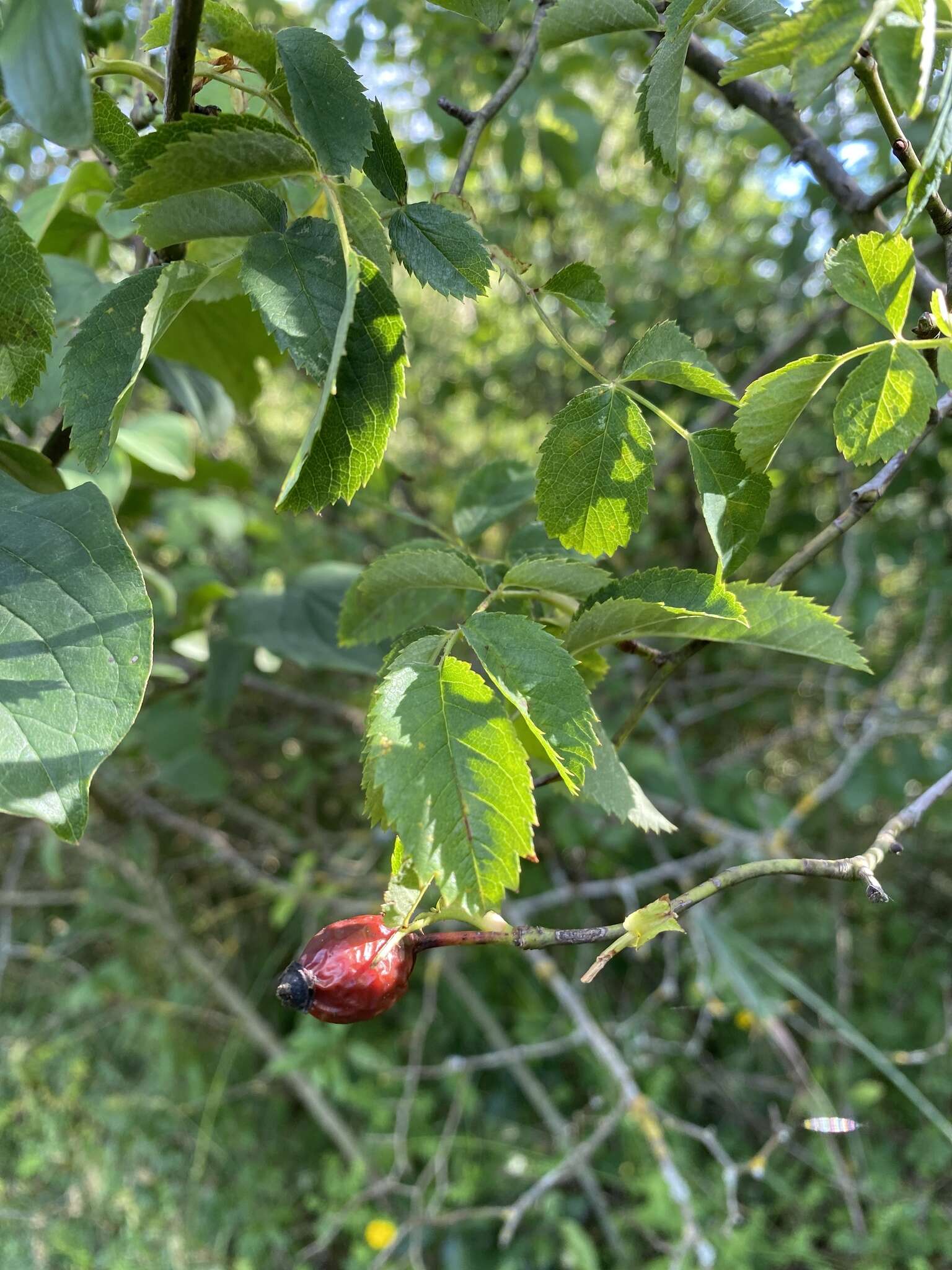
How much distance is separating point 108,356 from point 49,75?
0.18 metres

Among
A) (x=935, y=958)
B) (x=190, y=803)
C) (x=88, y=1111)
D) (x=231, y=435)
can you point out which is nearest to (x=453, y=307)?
(x=231, y=435)

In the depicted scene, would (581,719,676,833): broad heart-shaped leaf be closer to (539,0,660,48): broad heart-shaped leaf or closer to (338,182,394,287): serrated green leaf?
(338,182,394,287): serrated green leaf

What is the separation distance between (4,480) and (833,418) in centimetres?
57

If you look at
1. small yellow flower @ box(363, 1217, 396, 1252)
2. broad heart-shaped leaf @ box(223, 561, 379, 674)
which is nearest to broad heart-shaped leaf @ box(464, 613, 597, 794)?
broad heart-shaped leaf @ box(223, 561, 379, 674)

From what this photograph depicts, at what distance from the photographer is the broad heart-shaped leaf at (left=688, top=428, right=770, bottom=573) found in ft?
1.86

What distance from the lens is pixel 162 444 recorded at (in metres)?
1.31

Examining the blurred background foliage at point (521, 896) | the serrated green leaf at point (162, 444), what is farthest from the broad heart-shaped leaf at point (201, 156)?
the blurred background foliage at point (521, 896)

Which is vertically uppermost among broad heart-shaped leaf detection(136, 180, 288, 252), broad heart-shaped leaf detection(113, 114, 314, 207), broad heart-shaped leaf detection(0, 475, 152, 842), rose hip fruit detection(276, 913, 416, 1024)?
broad heart-shaped leaf detection(113, 114, 314, 207)

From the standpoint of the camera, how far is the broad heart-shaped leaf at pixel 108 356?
567 mm

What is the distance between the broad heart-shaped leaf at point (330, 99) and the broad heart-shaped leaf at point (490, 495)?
411mm

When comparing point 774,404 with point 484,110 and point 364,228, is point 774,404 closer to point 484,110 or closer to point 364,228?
point 364,228

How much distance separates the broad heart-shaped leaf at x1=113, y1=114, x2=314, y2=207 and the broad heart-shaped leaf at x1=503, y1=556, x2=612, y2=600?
288 mm

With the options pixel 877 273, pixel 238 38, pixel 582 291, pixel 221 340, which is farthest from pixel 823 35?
pixel 221 340

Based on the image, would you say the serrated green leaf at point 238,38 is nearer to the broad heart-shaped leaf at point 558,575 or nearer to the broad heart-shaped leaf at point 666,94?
the broad heart-shaped leaf at point 666,94
